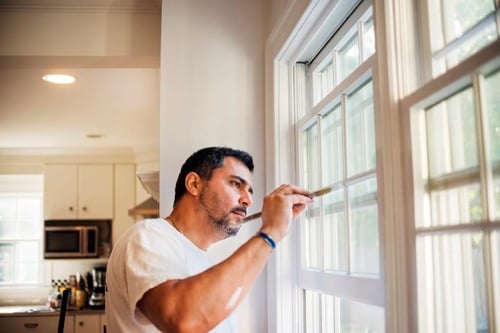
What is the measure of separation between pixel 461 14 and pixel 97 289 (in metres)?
6.07

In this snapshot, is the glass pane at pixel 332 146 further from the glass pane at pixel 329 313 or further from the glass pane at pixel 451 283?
the glass pane at pixel 451 283

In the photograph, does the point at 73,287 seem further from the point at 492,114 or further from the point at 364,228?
the point at 492,114

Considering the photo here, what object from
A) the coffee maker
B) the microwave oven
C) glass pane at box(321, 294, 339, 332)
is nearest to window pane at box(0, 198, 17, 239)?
the microwave oven

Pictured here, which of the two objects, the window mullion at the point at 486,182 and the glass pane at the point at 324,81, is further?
the glass pane at the point at 324,81

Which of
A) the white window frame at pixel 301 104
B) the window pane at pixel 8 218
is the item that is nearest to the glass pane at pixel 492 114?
the white window frame at pixel 301 104

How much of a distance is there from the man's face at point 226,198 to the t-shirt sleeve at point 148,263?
0.20m

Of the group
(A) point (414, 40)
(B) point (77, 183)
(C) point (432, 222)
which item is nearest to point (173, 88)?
(A) point (414, 40)

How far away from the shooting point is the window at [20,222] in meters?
7.39

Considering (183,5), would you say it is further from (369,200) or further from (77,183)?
(77,183)

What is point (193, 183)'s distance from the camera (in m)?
1.69

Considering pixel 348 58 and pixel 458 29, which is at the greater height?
pixel 348 58

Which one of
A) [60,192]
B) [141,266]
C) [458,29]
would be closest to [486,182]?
[458,29]

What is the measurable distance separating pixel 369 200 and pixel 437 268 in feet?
1.39

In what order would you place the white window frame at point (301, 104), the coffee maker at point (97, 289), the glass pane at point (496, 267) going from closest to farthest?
the glass pane at point (496, 267) → the white window frame at point (301, 104) → the coffee maker at point (97, 289)
